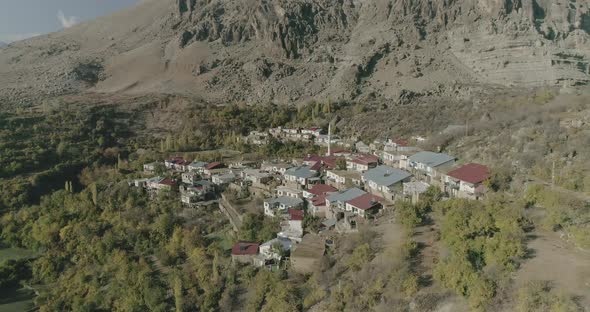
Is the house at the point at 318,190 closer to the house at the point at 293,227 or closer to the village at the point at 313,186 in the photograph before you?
the village at the point at 313,186

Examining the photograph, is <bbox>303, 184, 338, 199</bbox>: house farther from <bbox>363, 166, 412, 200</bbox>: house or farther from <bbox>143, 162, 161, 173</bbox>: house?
<bbox>143, 162, 161, 173</bbox>: house

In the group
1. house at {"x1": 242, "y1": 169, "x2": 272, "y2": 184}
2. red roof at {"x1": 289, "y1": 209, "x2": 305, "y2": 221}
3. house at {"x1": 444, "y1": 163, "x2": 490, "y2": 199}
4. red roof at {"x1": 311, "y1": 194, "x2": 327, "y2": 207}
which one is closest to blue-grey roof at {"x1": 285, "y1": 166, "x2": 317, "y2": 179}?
house at {"x1": 242, "y1": 169, "x2": 272, "y2": 184}

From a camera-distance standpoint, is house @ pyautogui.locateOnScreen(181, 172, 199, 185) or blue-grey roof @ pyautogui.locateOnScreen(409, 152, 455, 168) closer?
blue-grey roof @ pyautogui.locateOnScreen(409, 152, 455, 168)

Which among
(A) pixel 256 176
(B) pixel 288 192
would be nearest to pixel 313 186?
(B) pixel 288 192

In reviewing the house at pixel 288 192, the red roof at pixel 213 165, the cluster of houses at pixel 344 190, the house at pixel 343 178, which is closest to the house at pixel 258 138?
the red roof at pixel 213 165

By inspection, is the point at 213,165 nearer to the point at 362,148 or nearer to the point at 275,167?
the point at 275,167

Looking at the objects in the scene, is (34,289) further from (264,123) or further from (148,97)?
(148,97)

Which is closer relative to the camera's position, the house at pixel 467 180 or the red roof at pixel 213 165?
the house at pixel 467 180
